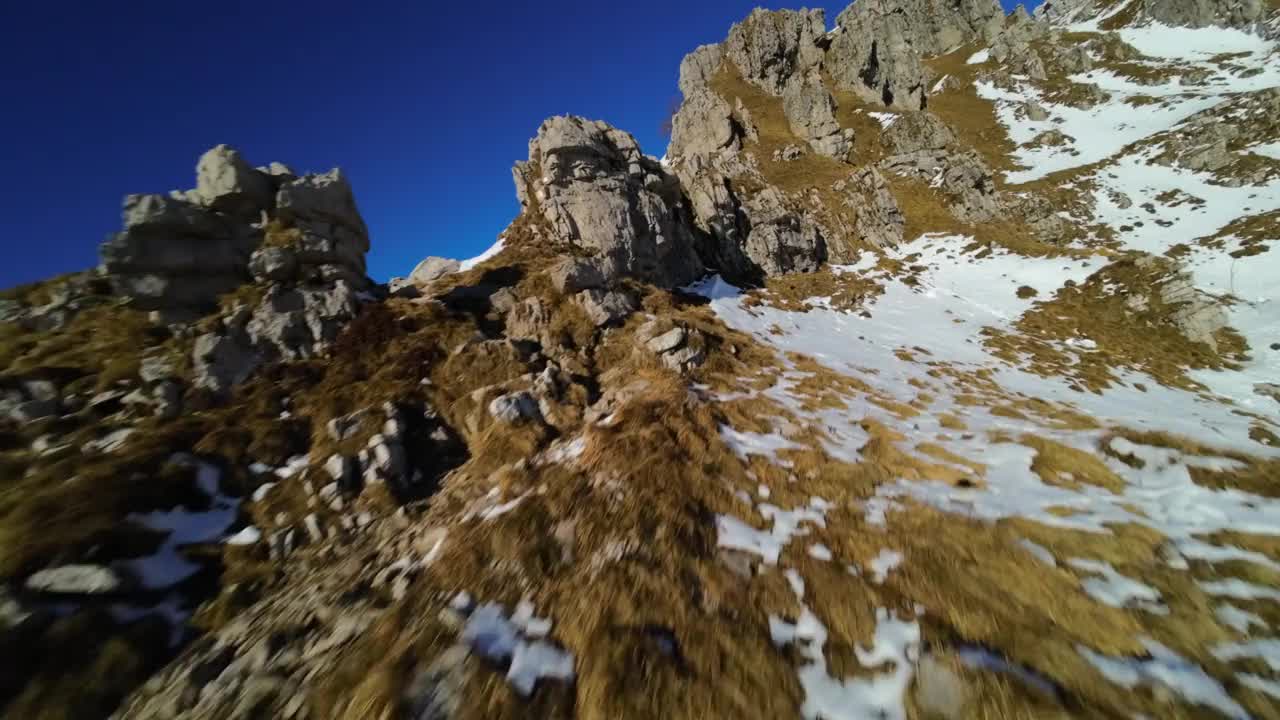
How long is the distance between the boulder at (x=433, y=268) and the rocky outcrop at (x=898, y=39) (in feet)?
237

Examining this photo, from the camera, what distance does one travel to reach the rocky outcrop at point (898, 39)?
68625 millimetres

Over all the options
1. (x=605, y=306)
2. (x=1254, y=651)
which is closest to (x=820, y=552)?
(x=1254, y=651)

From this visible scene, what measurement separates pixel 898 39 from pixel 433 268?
90547 millimetres

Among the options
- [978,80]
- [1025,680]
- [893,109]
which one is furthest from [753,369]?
[978,80]

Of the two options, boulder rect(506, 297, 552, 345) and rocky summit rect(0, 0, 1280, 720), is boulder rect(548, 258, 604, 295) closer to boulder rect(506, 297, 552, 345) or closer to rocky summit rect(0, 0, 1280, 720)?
rocky summit rect(0, 0, 1280, 720)

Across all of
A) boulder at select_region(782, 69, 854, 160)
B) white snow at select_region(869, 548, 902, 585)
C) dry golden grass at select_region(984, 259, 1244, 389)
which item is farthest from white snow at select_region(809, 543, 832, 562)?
boulder at select_region(782, 69, 854, 160)

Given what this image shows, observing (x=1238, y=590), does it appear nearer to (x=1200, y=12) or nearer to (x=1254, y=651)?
(x=1254, y=651)

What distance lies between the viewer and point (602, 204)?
3036 centimetres

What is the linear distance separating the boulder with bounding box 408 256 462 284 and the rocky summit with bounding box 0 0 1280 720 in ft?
1.12

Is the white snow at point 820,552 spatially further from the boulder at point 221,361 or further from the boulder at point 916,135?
the boulder at point 916,135

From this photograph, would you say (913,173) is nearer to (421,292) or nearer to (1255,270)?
(1255,270)

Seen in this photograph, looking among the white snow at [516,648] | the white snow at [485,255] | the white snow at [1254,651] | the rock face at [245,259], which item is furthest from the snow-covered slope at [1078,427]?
the rock face at [245,259]

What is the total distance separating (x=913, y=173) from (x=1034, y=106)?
30.9 metres

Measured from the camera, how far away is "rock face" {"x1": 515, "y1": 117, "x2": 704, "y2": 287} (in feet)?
98.1
